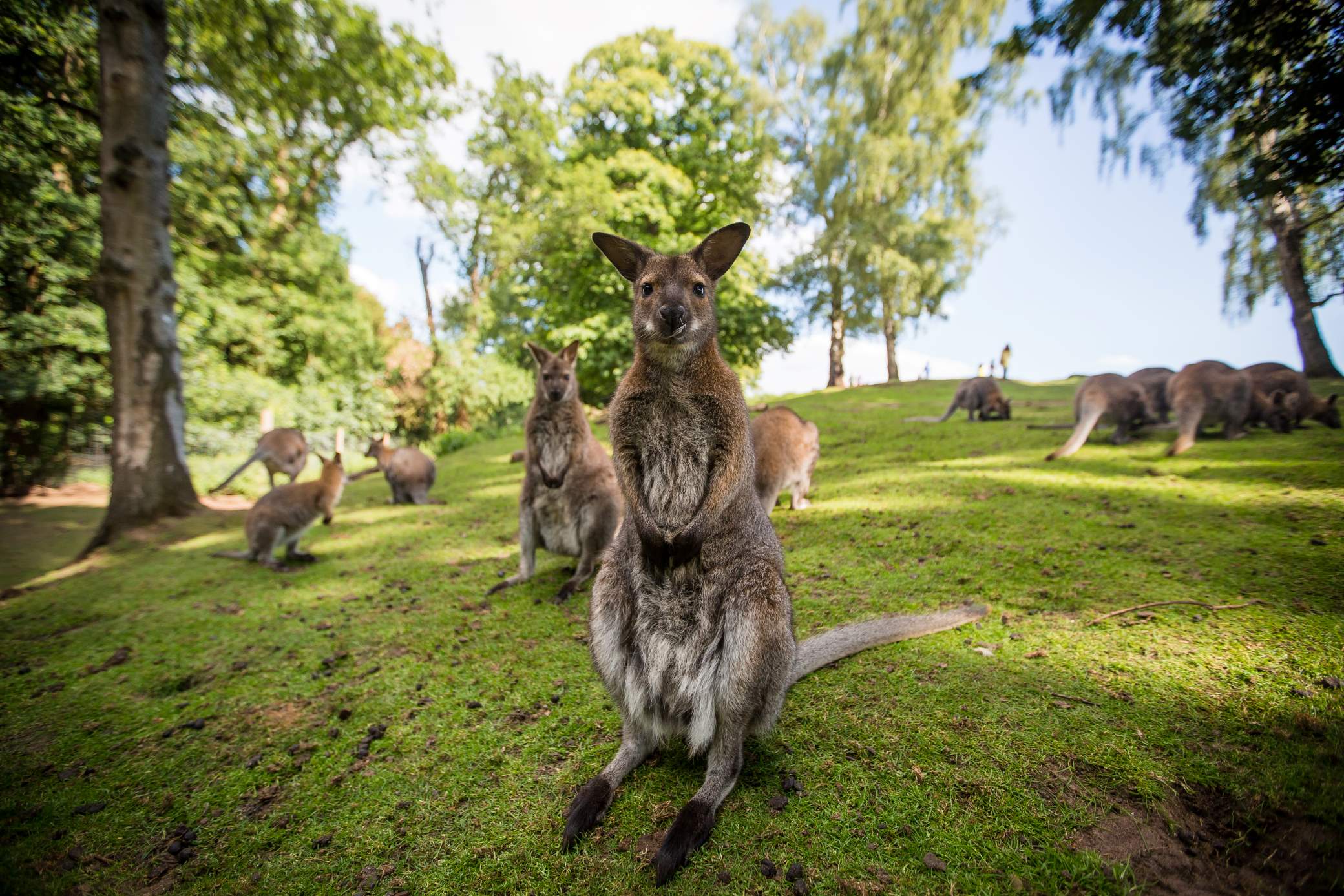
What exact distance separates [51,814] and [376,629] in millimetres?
1695

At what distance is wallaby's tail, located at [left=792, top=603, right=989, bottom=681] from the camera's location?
2.69 m

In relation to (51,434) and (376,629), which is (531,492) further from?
(51,434)

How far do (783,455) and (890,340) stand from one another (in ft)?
76.7

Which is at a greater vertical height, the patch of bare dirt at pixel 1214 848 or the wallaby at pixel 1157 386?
the wallaby at pixel 1157 386

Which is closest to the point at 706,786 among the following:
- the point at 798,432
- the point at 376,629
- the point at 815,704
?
the point at 815,704

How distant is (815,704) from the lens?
2.52 m

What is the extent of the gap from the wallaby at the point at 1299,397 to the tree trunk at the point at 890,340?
16642 mm

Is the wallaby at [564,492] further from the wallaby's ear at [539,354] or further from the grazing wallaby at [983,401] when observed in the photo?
the grazing wallaby at [983,401]

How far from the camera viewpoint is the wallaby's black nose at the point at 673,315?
7.91 ft

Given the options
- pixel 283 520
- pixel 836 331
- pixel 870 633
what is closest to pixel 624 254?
pixel 870 633

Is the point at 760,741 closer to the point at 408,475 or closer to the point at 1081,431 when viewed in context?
the point at 1081,431

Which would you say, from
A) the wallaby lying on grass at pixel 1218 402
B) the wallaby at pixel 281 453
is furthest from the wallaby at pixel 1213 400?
the wallaby at pixel 281 453

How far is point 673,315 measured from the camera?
2416mm

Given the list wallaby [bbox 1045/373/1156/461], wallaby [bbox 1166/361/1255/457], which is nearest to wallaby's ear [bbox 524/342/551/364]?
wallaby [bbox 1045/373/1156/461]
